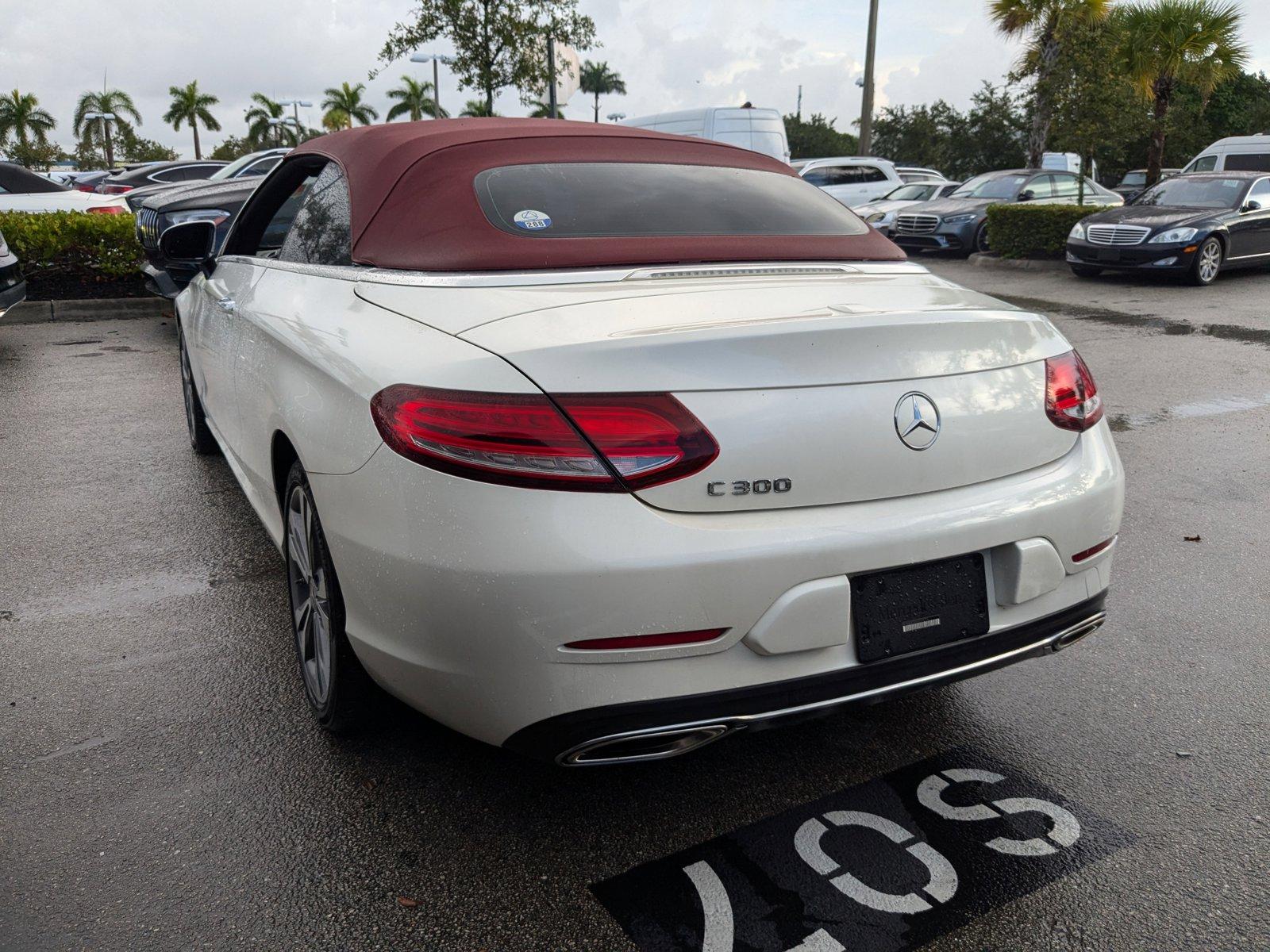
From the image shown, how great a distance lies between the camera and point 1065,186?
1809 cm

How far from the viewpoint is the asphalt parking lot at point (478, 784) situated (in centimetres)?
211

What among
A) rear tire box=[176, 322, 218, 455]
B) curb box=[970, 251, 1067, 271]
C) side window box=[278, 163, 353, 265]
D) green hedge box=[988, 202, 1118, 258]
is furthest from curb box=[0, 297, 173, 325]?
green hedge box=[988, 202, 1118, 258]

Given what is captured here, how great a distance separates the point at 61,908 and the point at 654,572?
1.38m

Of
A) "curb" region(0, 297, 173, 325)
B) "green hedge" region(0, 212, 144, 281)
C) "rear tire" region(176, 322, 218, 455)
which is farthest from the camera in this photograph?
"green hedge" region(0, 212, 144, 281)

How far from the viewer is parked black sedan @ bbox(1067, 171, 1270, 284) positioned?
42.3 feet

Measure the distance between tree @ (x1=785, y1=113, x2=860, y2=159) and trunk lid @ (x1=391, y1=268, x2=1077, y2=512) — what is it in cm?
7135

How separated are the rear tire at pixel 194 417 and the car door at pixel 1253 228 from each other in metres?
12.6

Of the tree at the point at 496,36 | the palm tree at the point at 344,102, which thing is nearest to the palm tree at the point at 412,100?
the palm tree at the point at 344,102

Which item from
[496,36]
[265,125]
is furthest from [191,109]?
[496,36]

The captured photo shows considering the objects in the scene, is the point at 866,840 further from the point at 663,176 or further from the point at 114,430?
the point at 114,430

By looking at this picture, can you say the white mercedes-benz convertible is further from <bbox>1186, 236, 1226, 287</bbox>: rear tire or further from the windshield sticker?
<bbox>1186, 236, 1226, 287</bbox>: rear tire

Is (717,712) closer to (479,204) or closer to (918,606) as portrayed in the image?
(918,606)

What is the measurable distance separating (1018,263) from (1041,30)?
9070 millimetres

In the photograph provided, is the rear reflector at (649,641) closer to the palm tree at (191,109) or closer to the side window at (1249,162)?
the side window at (1249,162)
